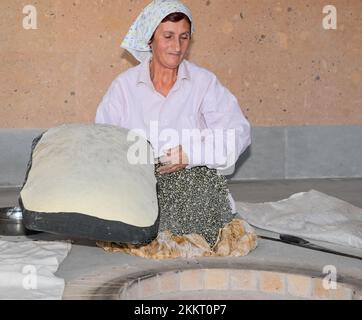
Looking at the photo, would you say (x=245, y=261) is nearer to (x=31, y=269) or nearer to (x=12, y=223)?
(x=31, y=269)

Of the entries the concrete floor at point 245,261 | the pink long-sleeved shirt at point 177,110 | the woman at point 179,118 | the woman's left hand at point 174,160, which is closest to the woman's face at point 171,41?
the woman at point 179,118

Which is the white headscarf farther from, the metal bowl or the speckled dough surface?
the metal bowl

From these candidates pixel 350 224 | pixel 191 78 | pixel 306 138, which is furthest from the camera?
pixel 306 138

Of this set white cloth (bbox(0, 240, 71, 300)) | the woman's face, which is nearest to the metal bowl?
white cloth (bbox(0, 240, 71, 300))

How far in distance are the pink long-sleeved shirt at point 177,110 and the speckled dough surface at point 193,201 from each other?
0.15 metres

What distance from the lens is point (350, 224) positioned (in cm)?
389

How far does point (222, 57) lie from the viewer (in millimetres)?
5578

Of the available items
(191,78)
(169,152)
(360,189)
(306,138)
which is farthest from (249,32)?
(169,152)

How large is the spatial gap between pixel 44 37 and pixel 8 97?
0.50 m

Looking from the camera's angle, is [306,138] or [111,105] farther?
[306,138]

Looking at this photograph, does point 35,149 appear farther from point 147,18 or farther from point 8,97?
point 8,97

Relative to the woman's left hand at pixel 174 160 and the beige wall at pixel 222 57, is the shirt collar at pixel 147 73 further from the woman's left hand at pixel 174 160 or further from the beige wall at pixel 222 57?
the beige wall at pixel 222 57

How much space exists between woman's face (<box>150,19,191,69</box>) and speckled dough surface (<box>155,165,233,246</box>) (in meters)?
0.52

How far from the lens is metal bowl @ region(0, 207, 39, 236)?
3.76 meters
